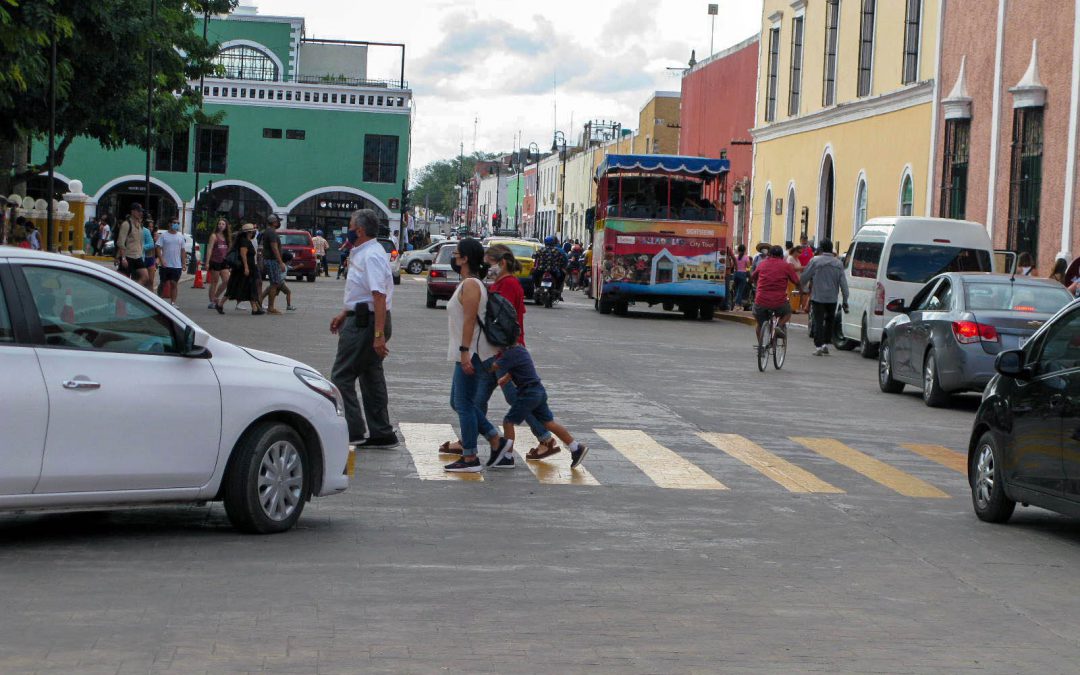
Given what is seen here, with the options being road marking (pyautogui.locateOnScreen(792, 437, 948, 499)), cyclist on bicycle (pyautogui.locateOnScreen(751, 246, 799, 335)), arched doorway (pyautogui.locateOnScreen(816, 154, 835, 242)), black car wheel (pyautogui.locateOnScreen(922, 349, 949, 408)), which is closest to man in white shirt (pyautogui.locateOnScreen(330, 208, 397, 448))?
road marking (pyautogui.locateOnScreen(792, 437, 948, 499))

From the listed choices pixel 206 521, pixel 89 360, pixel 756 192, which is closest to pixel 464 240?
pixel 206 521

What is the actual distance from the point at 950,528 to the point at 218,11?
33238mm

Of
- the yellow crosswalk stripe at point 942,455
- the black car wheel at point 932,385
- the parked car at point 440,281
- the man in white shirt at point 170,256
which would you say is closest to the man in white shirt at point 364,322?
the yellow crosswalk stripe at point 942,455

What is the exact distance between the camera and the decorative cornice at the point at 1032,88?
94.1 ft

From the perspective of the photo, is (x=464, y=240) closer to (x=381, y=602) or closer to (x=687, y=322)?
(x=381, y=602)

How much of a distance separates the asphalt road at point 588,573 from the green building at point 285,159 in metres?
61.2

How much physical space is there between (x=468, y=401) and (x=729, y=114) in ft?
150

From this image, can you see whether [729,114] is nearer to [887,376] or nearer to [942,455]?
[887,376]

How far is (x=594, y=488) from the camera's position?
11.2 metres

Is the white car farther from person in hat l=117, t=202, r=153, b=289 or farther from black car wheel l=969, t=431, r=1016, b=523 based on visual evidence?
Result: person in hat l=117, t=202, r=153, b=289

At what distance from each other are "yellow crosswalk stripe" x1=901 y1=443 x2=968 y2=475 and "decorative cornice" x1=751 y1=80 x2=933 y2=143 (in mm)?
22076

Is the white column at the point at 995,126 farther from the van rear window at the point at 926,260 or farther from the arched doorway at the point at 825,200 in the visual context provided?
the arched doorway at the point at 825,200

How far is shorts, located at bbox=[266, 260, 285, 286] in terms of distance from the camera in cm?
3039

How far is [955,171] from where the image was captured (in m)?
33.4
